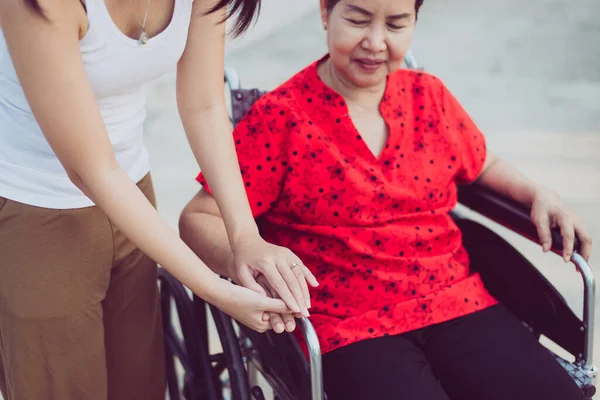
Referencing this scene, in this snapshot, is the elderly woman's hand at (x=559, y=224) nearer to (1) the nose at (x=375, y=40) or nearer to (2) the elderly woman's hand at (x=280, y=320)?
(1) the nose at (x=375, y=40)

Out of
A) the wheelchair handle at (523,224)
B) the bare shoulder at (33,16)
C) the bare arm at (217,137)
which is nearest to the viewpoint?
the bare shoulder at (33,16)

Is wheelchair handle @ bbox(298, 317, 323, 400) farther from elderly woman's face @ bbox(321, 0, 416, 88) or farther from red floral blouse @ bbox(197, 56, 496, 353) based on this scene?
elderly woman's face @ bbox(321, 0, 416, 88)

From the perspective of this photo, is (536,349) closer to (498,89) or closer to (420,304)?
(420,304)

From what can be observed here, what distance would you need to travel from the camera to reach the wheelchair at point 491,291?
5.22 feet

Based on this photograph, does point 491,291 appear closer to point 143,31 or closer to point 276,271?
point 276,271

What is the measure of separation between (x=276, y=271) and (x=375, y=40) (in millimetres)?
569

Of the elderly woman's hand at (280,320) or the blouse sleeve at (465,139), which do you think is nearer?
the elderly woman's hand at (280,320)

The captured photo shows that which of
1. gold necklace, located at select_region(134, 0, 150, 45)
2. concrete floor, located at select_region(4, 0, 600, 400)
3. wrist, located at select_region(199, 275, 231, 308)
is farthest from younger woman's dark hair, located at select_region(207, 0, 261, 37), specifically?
concrete floor, located at select_region(4, 0, 600, 400)

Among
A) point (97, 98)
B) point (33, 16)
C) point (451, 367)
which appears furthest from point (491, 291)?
point (33, 16)

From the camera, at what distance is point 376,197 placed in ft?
5.48

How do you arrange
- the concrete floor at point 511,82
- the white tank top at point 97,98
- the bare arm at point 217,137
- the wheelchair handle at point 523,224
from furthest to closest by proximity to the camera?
the concrete floor at point 511,82, the wheelchair handle at point 523,224, the bare arm at point 217,137, the white tank top at point 97,98

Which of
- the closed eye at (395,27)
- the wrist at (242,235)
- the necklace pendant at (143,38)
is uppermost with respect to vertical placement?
the necklace pendant at (143,38)

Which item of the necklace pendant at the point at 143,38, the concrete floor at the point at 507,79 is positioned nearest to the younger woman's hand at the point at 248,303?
the necklace pendant at the point at 143,38

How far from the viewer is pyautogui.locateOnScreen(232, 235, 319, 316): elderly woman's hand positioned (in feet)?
4.40
